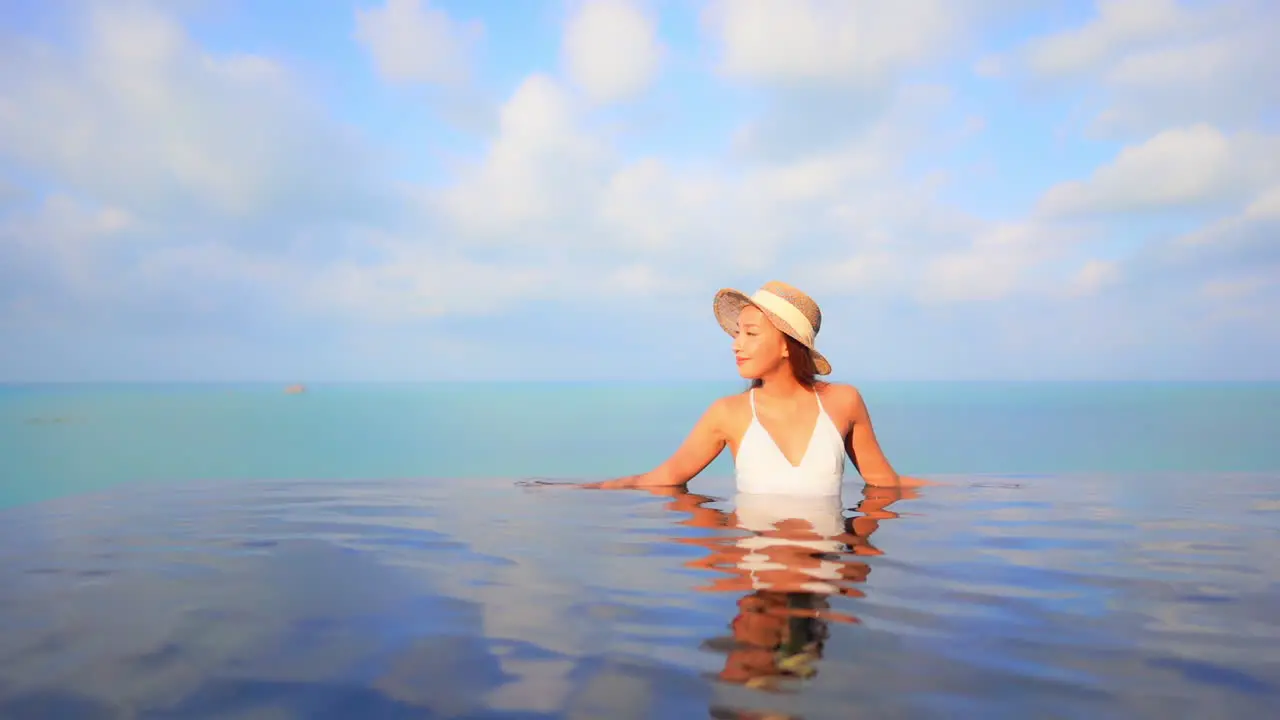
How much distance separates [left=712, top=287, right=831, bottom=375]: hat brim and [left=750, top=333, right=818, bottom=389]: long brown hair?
0.20 feet

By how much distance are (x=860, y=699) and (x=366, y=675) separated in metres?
1.56

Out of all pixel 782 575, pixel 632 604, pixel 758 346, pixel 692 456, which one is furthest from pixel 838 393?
pixel 632 604

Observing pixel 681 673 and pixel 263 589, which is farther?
pixel 263 589

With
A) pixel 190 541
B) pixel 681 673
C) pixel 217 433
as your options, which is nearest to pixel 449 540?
pixel 190 541

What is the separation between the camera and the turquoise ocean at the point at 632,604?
8.67ft

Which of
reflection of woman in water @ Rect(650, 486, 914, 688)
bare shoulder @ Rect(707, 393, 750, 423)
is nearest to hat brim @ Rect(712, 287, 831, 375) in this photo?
bare shoulder @ Rect(707, 393, 750, 423)

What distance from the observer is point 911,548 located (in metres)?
4.92

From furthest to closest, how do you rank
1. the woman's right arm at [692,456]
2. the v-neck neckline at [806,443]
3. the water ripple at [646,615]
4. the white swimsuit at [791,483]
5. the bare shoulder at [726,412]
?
the woman's right arm at [692,456] < the bare shoulder at [726,412] < the v-neck neckline at [806,443] < the white swimsuit at [791,483] < the water ripple at [646,615]

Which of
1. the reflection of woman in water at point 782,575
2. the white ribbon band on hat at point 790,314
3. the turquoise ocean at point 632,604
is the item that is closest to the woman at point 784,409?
the white ribbon band on hat at point 790,314

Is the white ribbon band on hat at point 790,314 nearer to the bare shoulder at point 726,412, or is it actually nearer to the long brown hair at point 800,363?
the long brown hair at point 800,363

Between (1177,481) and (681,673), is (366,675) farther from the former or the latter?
(1177,481)

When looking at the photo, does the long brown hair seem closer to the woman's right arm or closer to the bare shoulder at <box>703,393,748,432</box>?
the bare shoulder at <box>703,393,748,432</box>

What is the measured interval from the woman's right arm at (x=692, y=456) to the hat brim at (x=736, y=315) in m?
0.62

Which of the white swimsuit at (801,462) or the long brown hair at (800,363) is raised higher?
the long brown hair at (800,363)
